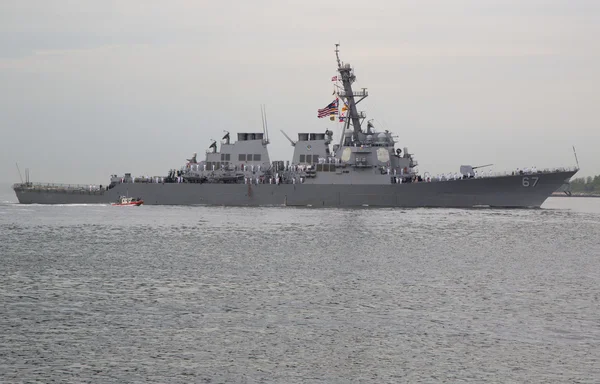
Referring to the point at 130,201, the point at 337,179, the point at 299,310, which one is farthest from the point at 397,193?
the point at 299,310

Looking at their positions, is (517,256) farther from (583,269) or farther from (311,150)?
(311,150)

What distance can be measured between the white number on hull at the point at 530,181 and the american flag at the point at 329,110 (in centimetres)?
1860

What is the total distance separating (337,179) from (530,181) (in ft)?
58.7

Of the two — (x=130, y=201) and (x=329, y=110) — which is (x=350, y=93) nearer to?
(x=329, y=110)

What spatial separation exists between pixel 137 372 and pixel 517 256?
83.9 feet

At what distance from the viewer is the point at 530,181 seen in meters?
69.4

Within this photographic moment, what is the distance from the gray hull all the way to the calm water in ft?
84.3

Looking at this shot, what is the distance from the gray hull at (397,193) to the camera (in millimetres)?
69938

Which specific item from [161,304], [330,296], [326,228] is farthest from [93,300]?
[326,228]

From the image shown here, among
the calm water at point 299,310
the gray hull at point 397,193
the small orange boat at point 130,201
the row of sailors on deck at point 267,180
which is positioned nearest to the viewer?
the calm water at point 299,310

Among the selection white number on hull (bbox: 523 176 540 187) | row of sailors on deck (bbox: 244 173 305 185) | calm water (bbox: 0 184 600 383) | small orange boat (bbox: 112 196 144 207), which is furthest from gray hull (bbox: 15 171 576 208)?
calm water (bbox: 0 184 600 383)

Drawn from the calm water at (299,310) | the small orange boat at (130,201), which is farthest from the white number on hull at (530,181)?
the small orange boat at (130,201)

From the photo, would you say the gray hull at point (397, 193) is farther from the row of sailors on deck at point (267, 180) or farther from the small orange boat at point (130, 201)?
the small orange boat at point (130, 201)

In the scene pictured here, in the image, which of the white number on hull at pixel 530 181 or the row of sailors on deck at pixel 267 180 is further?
the row of sailors on deck at pixel 267 180
